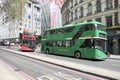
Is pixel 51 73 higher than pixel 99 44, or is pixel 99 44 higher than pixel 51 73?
pixel 99 44

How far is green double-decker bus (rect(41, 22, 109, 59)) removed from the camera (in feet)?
77.0

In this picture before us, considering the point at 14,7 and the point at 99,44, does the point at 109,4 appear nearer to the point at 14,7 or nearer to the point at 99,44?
the point at 99,44

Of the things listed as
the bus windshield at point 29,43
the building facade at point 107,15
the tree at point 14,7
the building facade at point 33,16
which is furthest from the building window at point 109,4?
the building facade at point 33,16

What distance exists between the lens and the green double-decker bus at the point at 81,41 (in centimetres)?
2347

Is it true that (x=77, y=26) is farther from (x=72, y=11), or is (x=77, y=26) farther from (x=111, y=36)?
(x=72, y=11)

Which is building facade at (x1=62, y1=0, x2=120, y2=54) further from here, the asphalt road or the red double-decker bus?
the asphalt road

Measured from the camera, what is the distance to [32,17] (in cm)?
11619

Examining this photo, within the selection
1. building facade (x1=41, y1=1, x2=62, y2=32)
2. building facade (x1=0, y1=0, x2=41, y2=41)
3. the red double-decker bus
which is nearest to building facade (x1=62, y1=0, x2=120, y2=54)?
the red double-decker bus

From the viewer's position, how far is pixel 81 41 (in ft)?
82.7

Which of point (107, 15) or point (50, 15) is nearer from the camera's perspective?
point (107, 15)

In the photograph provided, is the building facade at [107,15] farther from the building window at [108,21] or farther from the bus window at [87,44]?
the bus window at [87,44]

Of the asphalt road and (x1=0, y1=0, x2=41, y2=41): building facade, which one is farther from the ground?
(x1=0, y1=0, x2=41, y2=41): building facade

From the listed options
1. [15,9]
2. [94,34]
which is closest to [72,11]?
[15,9]

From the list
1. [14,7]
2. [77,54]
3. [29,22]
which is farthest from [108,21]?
[29,22]
